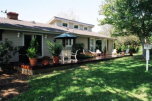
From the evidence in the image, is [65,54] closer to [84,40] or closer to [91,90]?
[91,90]

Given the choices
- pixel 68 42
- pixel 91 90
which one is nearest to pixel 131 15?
pixel 68 42

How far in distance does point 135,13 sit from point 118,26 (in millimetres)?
1951

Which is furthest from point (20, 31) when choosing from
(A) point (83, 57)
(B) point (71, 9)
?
(B) point (71, 9)

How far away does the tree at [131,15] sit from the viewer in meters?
14.0

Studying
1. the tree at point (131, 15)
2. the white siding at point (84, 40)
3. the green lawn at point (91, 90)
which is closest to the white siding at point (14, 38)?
the green lawn at point (91, 90)

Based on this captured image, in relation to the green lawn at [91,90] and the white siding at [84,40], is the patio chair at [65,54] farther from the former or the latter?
the white siding at [84,40]

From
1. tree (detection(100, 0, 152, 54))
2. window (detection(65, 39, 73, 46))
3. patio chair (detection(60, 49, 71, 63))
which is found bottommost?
patio chair (detection(60, 49, 71, 63))

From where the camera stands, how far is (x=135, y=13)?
1439 cm

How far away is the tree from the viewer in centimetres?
1403

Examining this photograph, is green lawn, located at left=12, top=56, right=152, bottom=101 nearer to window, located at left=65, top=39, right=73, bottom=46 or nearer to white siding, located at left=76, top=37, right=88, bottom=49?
window, located at left=65, top=39, right=73, bottom=46

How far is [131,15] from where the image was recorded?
14.0 m

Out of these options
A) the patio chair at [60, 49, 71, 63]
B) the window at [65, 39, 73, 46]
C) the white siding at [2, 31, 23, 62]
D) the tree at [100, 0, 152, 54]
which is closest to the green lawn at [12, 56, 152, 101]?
the patio chair at [60, 49, 71, 63]

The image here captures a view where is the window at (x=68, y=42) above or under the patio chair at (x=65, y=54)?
above

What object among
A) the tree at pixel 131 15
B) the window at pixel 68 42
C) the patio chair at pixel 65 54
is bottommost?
the patio chair at pixel 65 54
